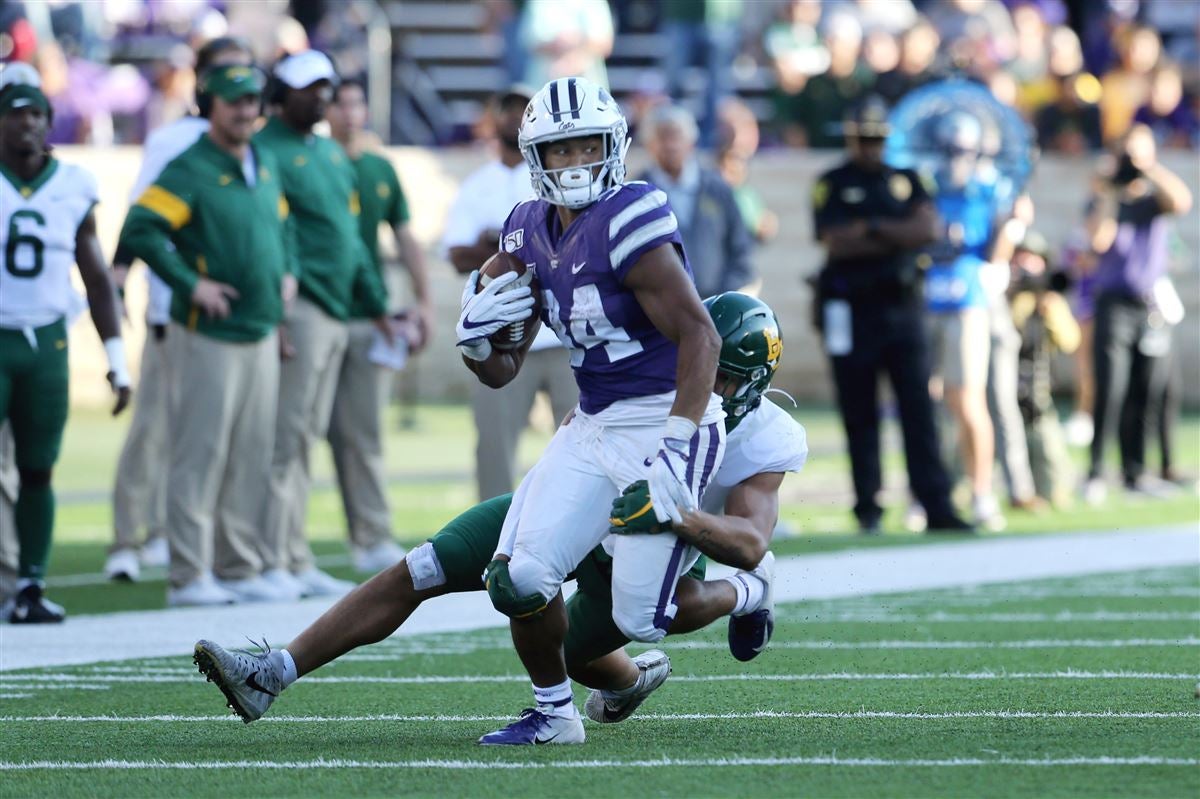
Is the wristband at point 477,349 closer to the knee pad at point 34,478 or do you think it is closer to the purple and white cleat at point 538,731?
the purple and white cleat at point 538,731

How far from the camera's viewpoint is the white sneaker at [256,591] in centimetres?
992

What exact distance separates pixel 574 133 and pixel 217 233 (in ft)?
12.8

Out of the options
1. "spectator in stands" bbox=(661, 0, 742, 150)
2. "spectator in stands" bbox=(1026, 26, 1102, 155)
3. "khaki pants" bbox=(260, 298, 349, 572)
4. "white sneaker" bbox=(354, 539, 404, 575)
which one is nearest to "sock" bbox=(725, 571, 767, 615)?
"khaki pants" bbox=(260, 298, 349, 572)

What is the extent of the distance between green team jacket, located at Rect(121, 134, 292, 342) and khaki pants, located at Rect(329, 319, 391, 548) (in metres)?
1.32

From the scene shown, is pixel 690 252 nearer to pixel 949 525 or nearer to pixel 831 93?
pixel 949 525

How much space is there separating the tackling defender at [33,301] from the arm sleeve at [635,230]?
382 centimetres

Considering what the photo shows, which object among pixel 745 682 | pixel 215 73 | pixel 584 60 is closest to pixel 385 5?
pixel 584 60

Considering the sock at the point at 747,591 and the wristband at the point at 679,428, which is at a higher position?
the wristband at the point at 679,428

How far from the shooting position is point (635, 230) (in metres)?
6.02

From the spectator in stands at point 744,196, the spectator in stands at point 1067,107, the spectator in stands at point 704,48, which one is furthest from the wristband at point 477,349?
the spectator in stands at point 704,48

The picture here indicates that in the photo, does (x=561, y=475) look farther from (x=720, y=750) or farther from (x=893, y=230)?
(x=893, y=230)

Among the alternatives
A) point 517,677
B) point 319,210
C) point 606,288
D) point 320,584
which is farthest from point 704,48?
point 606,288

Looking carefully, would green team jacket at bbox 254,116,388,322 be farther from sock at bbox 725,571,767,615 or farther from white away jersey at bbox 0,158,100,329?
sock at bbox 725,571,767,615

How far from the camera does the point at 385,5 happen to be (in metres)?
27.4
